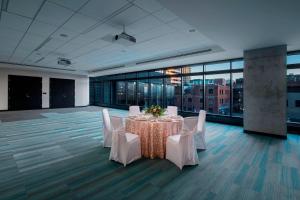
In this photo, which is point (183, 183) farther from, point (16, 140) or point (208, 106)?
point (208, 106)

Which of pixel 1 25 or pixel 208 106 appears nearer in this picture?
pixel 1 25

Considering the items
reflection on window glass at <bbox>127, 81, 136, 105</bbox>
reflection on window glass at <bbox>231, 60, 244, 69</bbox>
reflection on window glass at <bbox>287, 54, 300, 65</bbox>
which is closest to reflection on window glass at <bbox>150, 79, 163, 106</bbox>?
reflection on window glass at <bbox>127, 81, 136, 105</bbox>

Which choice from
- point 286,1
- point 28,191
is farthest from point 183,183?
point 286,1

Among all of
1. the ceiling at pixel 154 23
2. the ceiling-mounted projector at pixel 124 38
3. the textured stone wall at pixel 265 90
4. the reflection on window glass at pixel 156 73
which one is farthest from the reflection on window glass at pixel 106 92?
the textured stone wall at pixel 265 90

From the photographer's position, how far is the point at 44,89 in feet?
42.1

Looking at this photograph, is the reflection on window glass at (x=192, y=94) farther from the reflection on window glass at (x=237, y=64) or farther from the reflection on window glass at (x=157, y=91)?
the reflection on window glass at (x=157, y=91)

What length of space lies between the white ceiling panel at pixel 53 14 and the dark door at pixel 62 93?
10976 millimetres

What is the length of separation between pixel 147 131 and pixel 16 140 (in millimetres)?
4023

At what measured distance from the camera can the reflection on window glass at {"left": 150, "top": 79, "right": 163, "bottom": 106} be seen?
33.6 feet

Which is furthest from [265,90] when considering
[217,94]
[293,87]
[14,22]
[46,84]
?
[46,84]

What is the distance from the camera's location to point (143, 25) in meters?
3.97

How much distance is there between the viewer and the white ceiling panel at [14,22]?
3.59 meters

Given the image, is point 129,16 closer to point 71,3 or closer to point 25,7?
point 71,3

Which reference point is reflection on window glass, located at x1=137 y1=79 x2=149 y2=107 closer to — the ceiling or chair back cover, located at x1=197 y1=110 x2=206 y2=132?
the ceiling
